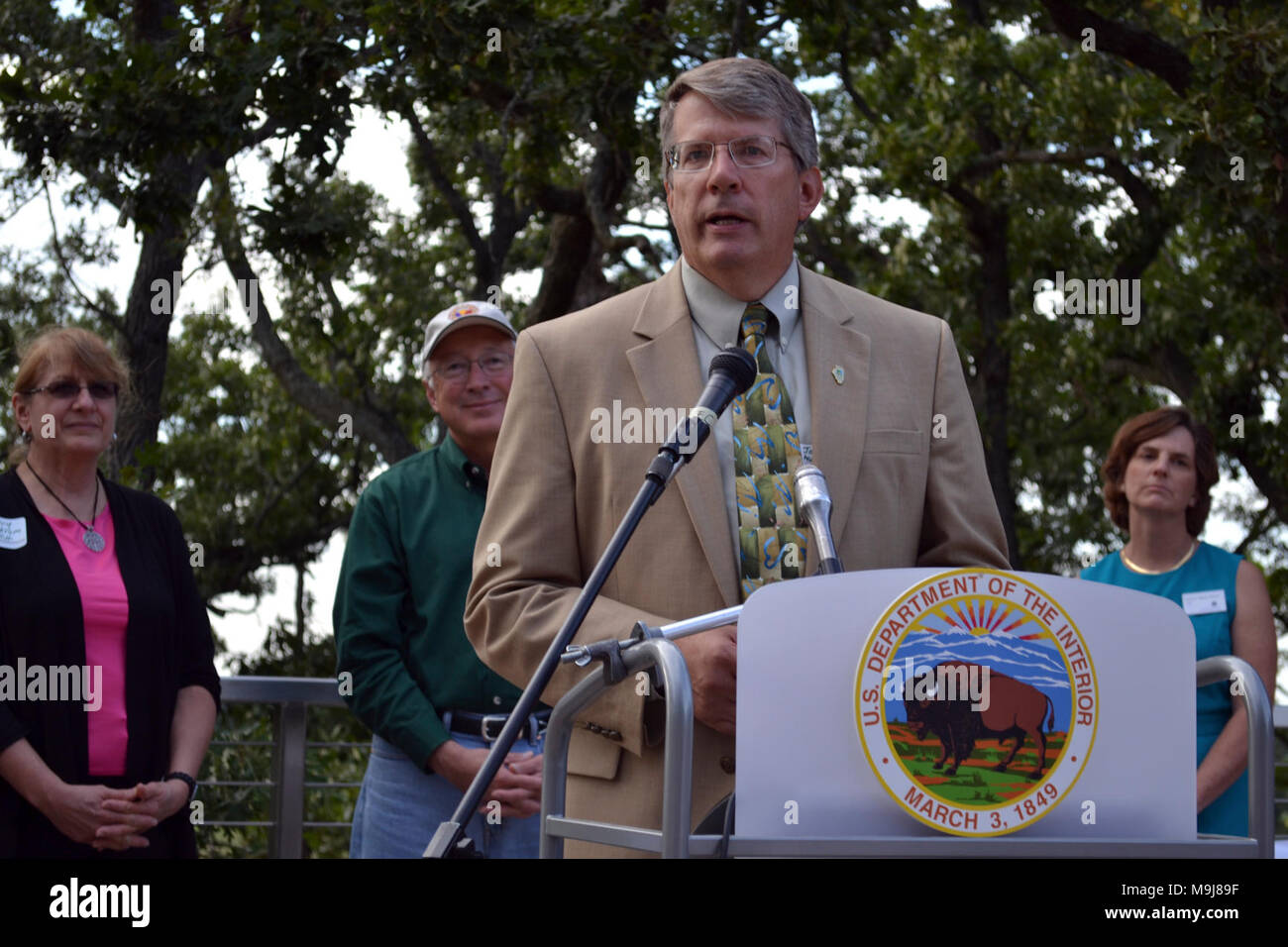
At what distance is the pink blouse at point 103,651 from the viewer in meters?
3.45

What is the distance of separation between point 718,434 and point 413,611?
5.78 ft

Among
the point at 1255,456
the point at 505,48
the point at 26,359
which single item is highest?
the point at 505,48

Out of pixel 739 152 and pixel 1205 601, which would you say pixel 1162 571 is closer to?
pixel 1205 601

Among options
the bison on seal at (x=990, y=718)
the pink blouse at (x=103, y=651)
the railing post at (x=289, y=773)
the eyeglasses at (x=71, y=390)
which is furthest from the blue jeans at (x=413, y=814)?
the bison on seal at (x=990, y=718)

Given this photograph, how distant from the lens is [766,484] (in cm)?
228

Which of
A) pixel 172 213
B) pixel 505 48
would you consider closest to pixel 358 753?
pixel 172 213

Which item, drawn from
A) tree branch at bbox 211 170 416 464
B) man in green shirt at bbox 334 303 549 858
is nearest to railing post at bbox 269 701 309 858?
man in green shirt at bbox 334 303 549 858

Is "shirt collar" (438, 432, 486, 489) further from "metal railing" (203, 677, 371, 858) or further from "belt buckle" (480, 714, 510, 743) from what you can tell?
"metal railing" (203, 677, 371, 858)

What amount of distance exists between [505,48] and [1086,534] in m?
12.0

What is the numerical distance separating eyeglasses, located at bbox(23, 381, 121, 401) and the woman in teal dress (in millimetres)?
2645

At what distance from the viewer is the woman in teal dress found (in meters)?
3.89

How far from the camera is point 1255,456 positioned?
1094 centimetres
